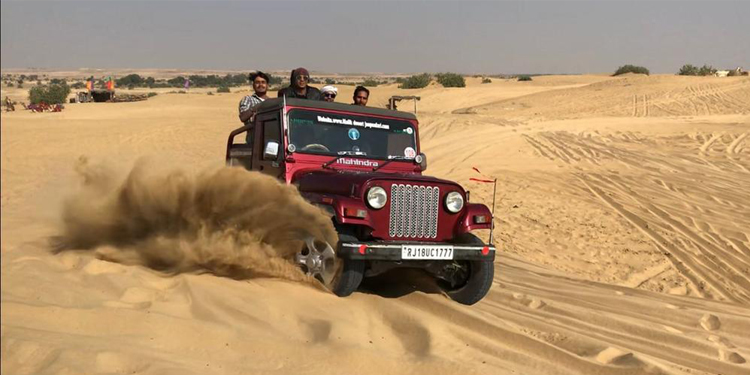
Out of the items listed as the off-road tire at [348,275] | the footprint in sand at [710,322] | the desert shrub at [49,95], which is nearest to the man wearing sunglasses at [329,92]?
the off-road tire at [348,275]

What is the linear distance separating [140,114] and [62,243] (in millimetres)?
25602

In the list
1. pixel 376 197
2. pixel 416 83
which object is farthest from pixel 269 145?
pixel 416 83

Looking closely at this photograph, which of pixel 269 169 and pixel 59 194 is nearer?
pixel 59 194

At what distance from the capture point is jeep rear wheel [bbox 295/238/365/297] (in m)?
5.40

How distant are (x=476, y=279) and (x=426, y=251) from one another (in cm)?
72

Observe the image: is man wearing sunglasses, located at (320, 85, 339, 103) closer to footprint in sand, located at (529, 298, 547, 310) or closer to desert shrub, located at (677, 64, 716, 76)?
footprint in sand, located at (529, 298, 547, 310)

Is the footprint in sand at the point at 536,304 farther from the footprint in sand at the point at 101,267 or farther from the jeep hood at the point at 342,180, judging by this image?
the footprint in sand at the point at 101,267

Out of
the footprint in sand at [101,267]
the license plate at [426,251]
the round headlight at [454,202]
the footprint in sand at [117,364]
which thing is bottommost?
the footprint in sand at [101,267]

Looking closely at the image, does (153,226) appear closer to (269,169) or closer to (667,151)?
(269,169)

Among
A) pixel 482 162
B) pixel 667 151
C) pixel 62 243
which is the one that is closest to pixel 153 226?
pixel 62 243

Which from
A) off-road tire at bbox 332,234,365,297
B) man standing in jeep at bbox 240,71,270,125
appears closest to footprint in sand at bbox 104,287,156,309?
off-road tire at bbox 332,234,365,297

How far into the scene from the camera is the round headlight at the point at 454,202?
5805mm

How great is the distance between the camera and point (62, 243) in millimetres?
6109

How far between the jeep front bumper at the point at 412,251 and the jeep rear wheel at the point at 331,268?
0.20 meters
